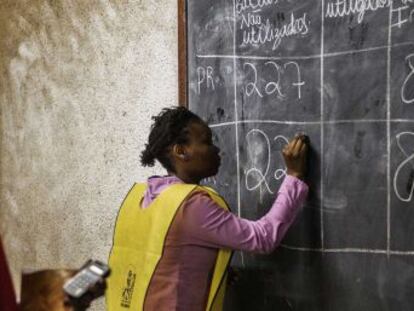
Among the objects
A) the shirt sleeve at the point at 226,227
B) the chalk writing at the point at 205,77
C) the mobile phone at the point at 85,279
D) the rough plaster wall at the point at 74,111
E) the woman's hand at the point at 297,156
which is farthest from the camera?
the rough plaster wall at the point at 74,111

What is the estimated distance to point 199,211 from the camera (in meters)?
1.99

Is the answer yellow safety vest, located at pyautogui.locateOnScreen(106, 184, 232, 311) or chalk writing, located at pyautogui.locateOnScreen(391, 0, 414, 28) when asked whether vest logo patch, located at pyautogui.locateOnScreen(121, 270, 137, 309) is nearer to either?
yellow safety vest, located at pyautogui.locateOnScreen(106, 184, 232, 311)

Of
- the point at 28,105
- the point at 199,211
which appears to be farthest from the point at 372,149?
the point at 28,105

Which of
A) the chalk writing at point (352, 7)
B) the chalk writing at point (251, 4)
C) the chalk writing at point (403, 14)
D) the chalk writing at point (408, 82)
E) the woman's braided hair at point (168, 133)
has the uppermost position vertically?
the chalk writing at point (251, 4)

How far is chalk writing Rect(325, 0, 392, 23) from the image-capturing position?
74.9 inches

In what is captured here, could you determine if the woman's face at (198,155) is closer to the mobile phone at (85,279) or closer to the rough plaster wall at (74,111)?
the rough plaster wall at (74,111)

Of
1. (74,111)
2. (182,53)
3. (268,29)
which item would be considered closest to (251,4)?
(268,29)

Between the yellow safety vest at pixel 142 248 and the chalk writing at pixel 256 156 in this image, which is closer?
the yellow safety vest at pixel 142 248

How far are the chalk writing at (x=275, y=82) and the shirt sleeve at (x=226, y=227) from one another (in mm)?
386

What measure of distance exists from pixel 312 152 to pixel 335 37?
36cm

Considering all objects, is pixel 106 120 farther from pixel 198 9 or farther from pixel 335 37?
pixel 335 37

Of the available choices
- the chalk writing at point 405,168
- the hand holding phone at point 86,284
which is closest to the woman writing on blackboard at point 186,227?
the chalk writing at point 405,168

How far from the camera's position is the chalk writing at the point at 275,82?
2141 millimetres

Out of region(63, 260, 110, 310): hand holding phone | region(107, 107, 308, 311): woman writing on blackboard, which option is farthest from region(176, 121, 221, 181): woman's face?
region(63, 260, 110, 310): hand holding phone
